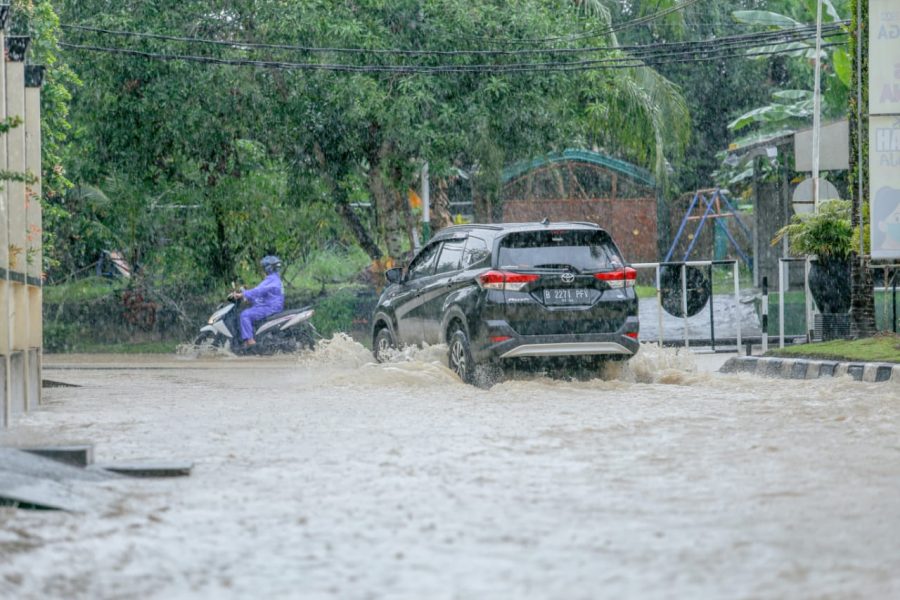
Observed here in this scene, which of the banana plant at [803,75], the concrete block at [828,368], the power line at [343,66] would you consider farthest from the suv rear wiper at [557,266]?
the banana plant at [803,75]

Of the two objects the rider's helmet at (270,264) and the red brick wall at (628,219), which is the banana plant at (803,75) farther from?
the rider's helmet at (270,264)

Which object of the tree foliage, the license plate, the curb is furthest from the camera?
the tree foliage

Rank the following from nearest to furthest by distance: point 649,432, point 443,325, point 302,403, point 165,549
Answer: point 165,549
point 649,432
point 302,403
point 443,325

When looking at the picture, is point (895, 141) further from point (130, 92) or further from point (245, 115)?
point (130, 92)

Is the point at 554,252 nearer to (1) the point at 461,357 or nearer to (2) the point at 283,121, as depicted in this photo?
(1) the point at 461,357

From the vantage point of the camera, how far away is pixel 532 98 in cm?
2367

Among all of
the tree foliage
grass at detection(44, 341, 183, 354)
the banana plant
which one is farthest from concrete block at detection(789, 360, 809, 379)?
the banana plant

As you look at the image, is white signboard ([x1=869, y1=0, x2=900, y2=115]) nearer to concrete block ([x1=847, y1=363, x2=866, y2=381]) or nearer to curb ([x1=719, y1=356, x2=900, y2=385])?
curb ([x1=719, y1=356, x2=900, y2=385])

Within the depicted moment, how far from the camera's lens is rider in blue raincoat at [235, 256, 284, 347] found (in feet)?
69.6

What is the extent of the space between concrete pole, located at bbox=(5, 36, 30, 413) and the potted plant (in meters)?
11.0

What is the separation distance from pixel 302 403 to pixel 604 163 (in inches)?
885

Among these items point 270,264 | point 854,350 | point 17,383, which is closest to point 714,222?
point 270,264

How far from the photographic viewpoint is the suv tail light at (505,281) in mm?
13789

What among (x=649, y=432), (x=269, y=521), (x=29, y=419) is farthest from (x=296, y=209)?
(x=269, y=521)
